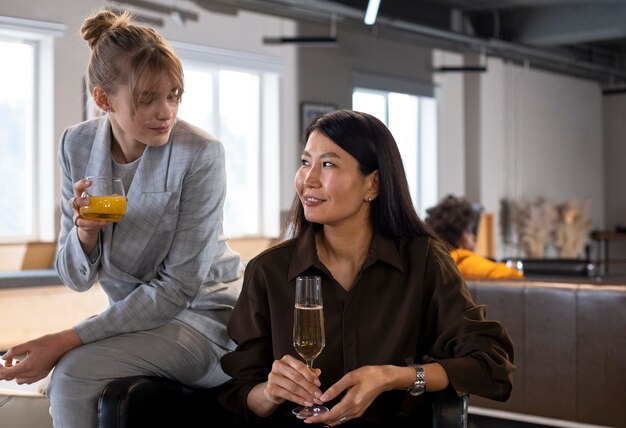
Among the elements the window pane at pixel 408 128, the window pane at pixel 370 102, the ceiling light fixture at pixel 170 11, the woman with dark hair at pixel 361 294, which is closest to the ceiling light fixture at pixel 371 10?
the ceiling light fixture at pixel 170 11

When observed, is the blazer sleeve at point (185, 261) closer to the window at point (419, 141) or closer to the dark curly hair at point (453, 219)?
the dark curly hair at point (453, 219)

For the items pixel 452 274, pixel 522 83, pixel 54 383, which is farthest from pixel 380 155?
pixel 522 83

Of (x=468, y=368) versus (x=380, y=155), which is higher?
(x=380, y=155)

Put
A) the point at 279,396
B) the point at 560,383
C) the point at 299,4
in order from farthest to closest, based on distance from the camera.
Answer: the point at 299,4, the point at 560,383, the point at 279,396

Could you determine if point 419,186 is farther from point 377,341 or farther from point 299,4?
point 377,341

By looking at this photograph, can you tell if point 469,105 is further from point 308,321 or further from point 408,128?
point 308,321

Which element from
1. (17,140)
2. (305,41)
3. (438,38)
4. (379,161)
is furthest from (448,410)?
(438,38)

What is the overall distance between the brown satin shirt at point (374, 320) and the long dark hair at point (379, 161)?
0.16ft

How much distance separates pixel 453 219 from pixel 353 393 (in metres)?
2.97

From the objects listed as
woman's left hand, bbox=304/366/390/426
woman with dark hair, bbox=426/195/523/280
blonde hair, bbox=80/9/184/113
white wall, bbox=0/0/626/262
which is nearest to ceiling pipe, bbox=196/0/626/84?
white wall, bbox=0/0/626/262

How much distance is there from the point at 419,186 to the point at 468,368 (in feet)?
28.7

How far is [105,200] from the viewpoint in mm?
2129

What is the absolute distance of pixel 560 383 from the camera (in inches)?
154

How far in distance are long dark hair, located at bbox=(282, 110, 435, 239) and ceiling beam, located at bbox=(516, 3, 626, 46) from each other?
8.72 m
